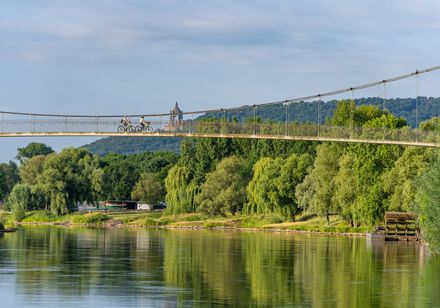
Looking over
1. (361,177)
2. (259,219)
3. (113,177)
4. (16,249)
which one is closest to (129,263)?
(16,249)

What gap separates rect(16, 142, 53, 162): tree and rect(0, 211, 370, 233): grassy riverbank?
51.7 meters

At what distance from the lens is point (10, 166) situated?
195 metres

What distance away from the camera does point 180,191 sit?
12312 centimetres

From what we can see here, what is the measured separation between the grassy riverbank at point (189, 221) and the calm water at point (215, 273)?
19578mm

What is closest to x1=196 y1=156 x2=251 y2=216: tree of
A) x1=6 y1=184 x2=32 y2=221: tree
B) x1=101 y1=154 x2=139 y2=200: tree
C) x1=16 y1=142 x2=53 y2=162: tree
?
x1=6 y1=184 x2=32 y2=221: tree

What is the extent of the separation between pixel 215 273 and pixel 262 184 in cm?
5575

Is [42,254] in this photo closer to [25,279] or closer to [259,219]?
[25,279]

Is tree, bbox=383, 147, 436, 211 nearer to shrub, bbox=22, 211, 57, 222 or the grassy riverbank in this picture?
the grassy riverbank

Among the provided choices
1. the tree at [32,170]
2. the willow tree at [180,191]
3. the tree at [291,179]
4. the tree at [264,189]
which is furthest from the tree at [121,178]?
the tree at [291,179]

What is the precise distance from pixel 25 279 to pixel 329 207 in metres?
51.8

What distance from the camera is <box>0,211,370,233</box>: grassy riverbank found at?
339 ft

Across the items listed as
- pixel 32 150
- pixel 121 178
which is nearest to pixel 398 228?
pixel 121 178

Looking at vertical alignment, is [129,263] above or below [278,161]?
below

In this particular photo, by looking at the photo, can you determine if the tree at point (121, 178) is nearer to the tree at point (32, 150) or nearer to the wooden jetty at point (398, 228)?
the tree at point (32, 150)
